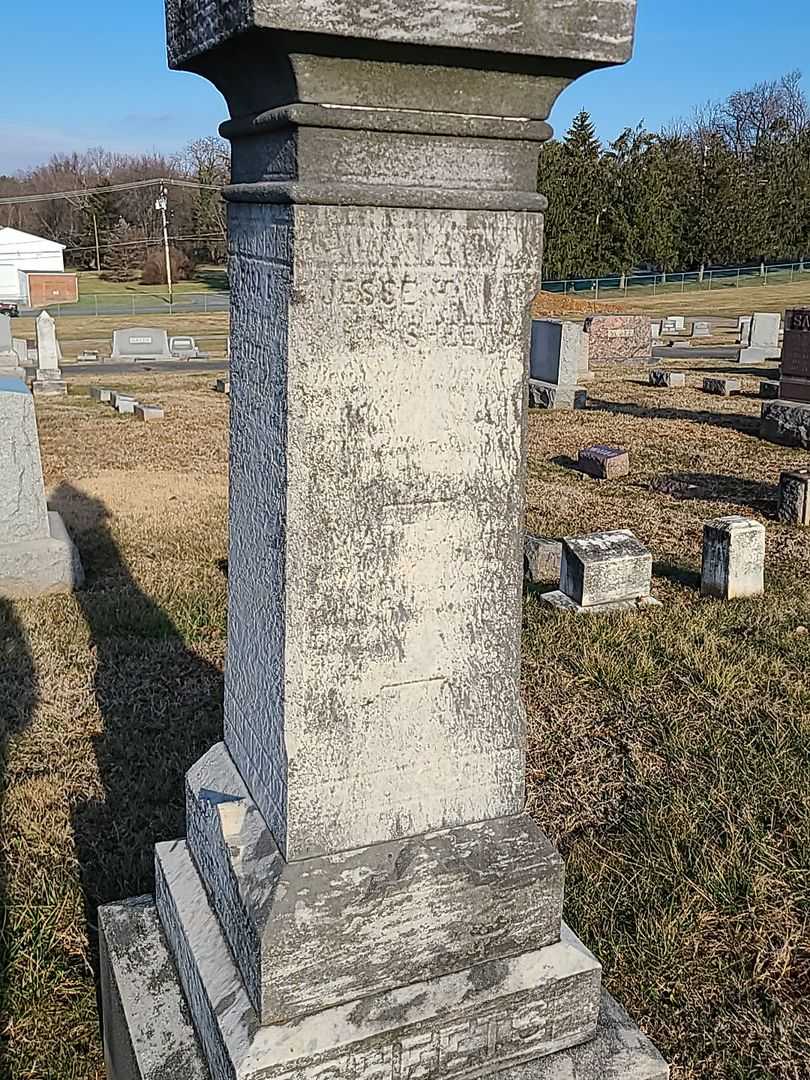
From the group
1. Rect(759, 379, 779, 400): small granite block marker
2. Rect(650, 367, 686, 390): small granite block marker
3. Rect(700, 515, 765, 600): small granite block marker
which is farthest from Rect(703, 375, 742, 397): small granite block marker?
Rect(700, 515, 765, 600): small granite block marker

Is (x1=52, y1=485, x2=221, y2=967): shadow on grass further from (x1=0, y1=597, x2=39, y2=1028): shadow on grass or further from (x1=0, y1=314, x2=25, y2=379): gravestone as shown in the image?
(x1=0, y1=314, x2=25, y2=379): gravestone

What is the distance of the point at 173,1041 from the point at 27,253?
62.6 meters

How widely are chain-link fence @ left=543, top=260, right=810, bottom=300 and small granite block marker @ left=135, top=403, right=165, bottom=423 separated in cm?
3168

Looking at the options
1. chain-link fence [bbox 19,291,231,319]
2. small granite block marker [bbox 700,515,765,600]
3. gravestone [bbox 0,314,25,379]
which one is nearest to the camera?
small granite block marker [bbox 700,515,765,600]

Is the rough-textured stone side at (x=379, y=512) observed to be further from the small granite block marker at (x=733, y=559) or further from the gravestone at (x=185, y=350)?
the gravestone at (x=185, y=350)

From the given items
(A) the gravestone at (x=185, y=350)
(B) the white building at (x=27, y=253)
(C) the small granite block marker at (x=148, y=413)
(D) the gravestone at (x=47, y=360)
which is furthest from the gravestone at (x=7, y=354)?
(B) the white building at (x=27, y=253)

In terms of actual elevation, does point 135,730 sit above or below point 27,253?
below

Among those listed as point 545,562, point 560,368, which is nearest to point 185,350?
point 560,368

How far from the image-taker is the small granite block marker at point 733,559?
6.30m

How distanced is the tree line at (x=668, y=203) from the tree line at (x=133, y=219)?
1789cm

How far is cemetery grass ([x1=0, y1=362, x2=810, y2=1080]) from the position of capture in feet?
9.66

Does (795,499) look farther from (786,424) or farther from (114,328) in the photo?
(114,328)

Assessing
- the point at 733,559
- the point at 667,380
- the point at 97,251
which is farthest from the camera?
the point at 97,251

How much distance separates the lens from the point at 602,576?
6.13 meters
